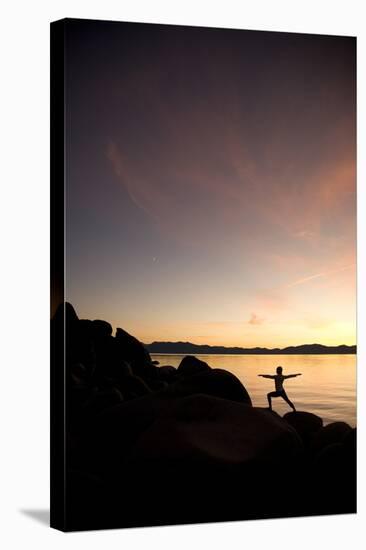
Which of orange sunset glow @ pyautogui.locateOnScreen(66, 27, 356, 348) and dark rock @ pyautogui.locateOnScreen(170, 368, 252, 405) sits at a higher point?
orange sunset glow @ pyautogui.locateOnScreen(66, 27, 356, 348)

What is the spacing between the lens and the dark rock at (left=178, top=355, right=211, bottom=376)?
10.4 metres

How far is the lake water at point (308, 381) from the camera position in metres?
10.6

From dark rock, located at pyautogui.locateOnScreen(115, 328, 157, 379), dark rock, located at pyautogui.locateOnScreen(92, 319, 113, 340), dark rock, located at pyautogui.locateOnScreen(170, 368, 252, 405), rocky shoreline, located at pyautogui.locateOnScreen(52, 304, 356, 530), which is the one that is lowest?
rocky shoreline, located at pyautogui.locateOnScreen(52, 304, 356, 530)

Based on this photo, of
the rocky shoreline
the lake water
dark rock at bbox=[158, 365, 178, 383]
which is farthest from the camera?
the lake water

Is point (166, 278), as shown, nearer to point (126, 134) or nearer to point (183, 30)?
point (126, 134)

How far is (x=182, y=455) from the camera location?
10.3 m

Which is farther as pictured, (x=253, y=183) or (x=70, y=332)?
(x=253, y=183)

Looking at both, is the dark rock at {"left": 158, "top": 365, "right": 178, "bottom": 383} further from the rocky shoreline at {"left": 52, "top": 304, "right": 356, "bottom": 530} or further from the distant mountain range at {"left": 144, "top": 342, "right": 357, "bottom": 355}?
the distant mountain range at {"left": 144, "top": 342, "right": 357, "bottom": 355}

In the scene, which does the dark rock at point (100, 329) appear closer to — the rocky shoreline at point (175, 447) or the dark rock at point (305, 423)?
the rocky shoreline at point (175, 447)

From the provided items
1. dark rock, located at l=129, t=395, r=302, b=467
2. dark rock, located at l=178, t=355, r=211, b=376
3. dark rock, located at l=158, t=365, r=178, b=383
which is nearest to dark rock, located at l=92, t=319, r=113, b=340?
dark rock, located at l=158, t=365, r=178, b=383

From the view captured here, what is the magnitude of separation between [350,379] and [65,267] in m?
2.50

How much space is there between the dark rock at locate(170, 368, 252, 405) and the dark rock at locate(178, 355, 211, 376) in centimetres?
4

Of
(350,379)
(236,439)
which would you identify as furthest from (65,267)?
(350,379)

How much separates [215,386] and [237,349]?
13.4 inches
